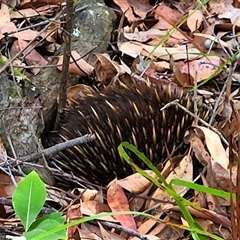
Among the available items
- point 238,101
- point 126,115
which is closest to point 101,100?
point 126,115

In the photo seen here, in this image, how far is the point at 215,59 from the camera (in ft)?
8.27

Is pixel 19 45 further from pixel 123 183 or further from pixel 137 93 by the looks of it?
pixel 123 183

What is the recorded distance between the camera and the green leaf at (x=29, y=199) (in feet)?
3.80

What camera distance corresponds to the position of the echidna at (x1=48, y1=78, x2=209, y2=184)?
6.85 ft

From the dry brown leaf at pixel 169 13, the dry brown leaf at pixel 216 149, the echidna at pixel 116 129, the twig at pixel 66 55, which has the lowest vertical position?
the echidna at pixel 116 129

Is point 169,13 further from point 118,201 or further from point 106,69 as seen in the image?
point 118,201

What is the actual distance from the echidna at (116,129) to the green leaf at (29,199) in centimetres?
91

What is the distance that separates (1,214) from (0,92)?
482 mm

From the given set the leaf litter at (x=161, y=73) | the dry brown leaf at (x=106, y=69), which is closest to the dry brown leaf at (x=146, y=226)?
the leaf litter at (x=161, y=73)

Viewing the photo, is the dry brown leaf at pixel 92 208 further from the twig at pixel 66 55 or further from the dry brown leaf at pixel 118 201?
the twig at pixel 66 55

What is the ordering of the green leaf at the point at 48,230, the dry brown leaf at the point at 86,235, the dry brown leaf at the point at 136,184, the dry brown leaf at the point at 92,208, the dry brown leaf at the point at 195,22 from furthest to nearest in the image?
1. the dry brown leaf at the point at 195,22
2. the dry brown leaf at the point at 136,184
3. the dry brown leaf at the point at 92,208
4. the dry brown leaf at the point at 86,235
5. the green leaf at the point at 48,230

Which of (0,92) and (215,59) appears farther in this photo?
(215,59)

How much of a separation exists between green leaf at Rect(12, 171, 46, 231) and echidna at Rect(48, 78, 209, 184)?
2.97 feet

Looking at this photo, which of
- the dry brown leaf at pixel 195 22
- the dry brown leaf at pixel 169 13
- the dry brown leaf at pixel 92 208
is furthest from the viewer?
the dry brown leaf at pixel 169 13
